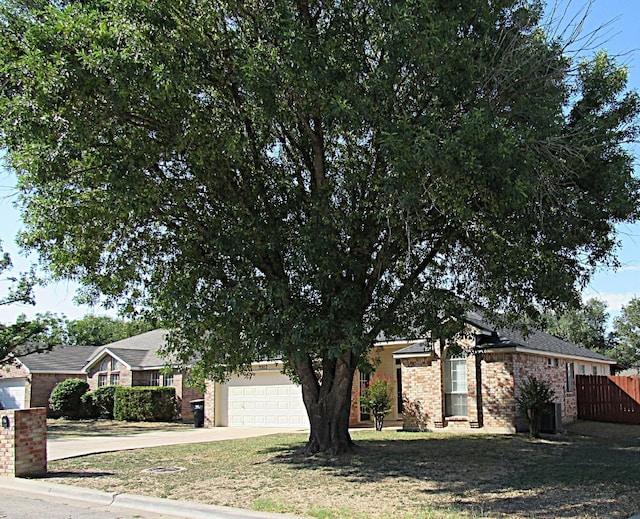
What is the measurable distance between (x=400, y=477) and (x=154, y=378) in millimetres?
26491

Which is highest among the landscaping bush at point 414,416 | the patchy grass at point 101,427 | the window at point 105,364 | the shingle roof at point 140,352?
the shingle roof at point 140,352

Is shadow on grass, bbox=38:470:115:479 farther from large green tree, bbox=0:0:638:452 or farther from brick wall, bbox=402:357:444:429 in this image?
brick wall, bbox=402:357:444:429

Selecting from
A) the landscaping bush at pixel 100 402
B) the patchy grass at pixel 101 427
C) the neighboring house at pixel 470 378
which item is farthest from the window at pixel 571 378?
the landscaping bush at pixel 100 402

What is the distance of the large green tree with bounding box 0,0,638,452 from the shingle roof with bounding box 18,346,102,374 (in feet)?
90.4

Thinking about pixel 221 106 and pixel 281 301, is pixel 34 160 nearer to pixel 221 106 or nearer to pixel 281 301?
pixel 221 106

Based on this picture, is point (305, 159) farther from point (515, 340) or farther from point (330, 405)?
point (515, 340)

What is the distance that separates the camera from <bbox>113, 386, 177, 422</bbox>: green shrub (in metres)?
33.2

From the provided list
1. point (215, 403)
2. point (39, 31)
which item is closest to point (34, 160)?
point (39, 31)

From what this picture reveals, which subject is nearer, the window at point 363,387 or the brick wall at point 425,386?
the brick wall at point 425,386

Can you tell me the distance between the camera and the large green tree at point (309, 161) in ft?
35.8

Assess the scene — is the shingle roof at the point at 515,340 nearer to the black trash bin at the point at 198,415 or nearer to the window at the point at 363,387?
the window at the point at 363,387

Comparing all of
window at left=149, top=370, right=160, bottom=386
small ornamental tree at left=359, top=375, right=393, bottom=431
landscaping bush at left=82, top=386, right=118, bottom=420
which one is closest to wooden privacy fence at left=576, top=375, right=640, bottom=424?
small ornamental tree at left=359, top=375, right=393, bottom=431

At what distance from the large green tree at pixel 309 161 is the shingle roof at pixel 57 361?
2756cm

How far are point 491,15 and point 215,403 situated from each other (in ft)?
72.0
